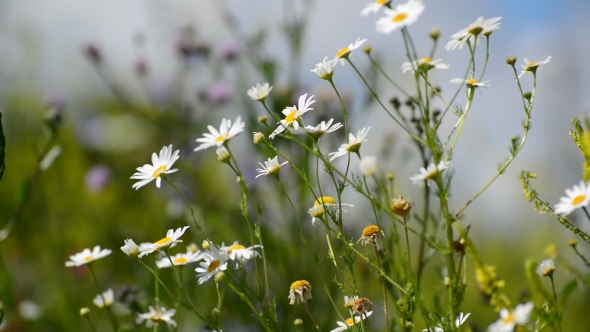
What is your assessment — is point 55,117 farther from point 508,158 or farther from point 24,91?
point 24,91

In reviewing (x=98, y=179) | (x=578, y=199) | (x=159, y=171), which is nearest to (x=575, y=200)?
(x=578, y=199)

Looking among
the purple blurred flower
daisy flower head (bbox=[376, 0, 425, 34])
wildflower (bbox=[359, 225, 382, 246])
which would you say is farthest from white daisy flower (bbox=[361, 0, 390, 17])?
the purple blurred flower

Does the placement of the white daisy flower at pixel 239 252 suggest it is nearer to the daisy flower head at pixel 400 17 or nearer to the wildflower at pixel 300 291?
the wildflower at pixel 300 291

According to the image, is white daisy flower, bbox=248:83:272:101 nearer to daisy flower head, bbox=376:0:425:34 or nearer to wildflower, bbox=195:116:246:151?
wildflower, bbox=195:116:246:151

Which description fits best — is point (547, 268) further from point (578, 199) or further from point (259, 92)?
point (259, 92)

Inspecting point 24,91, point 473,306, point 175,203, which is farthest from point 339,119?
point 24,91

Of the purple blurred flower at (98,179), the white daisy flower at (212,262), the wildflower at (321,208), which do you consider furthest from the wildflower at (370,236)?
the purple blurred flower at (98,179)
